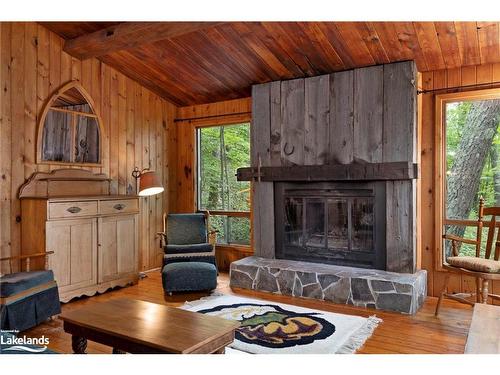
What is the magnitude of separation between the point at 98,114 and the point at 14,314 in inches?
97.3

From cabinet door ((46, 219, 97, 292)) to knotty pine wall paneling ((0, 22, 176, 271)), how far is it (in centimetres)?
46

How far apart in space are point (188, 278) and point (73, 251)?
118 centimetres

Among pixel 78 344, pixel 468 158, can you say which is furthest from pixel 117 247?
pixel 468 158

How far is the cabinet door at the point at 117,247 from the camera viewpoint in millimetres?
4184

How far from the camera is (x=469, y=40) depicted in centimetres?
340

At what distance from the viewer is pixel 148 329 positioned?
6.88 ft

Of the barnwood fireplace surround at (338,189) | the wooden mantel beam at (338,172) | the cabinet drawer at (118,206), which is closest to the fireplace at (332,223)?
the barnwood fireplace surround at (338,189)

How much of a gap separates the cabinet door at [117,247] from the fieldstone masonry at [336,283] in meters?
1.21

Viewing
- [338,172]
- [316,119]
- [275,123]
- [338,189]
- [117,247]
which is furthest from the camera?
[275,123]

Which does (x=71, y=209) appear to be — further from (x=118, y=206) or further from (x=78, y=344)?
(x=78, y=344)

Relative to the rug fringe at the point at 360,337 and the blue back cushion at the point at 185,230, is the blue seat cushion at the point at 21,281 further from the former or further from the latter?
the rug fringe at the point at 360,337

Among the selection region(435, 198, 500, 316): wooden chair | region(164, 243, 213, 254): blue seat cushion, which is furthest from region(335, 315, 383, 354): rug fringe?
region(164, 243, 213, 254): blue seat cushion

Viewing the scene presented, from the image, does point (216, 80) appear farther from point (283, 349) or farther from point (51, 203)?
point (283, 349)
